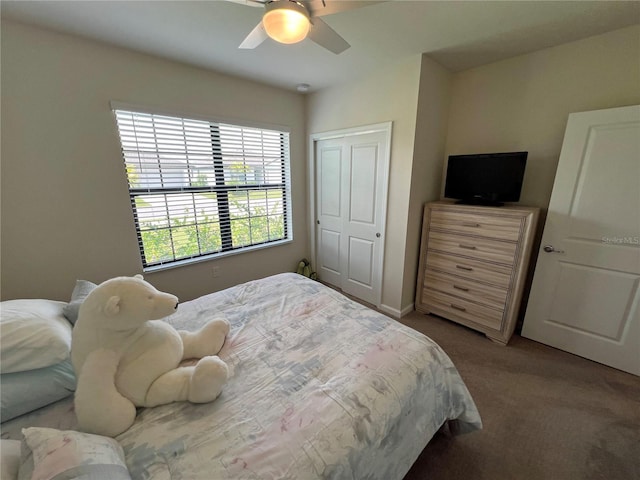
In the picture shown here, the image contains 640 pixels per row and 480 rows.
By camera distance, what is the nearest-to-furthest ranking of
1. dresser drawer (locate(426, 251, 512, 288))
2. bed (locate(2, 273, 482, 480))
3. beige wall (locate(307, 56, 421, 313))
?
bed (locate(2, 273, 482, 480)) → dresser drawer (locate(426, 251, 512, 288)) → beige wall (locate(307, 56, 421, 313))

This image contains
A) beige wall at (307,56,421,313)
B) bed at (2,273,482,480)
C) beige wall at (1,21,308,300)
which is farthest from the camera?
beige wall at (307,56,421,313)

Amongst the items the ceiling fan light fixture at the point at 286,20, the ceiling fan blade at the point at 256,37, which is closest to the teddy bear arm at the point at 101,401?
the ceiling fan light fixture at the point at 286,20

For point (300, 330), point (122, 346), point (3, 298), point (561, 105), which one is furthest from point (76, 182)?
point (561, 105)

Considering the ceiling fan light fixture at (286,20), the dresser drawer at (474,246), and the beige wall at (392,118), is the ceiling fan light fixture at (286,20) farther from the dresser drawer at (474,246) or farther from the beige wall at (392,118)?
the dresser drawer at (474,246)

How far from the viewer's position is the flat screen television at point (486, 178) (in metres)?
2.05

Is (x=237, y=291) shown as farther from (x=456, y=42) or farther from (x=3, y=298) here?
(x=456, y=42)

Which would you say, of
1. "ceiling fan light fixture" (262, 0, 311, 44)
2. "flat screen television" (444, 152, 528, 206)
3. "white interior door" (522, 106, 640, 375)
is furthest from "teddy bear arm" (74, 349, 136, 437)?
"white interior door" (522, 106, 640, 375)

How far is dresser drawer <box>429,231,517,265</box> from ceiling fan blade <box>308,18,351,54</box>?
5.97ft

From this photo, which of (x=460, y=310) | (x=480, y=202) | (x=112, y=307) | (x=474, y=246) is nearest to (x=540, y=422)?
(x=460, y=310)

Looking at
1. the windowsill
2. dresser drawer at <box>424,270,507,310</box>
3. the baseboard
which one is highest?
the windowsill

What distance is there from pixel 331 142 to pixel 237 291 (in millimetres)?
2032

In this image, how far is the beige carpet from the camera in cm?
126

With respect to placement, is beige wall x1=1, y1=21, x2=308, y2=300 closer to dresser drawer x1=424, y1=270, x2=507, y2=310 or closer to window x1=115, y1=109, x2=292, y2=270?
window x1=115, y1=109, x2=292, y2=270

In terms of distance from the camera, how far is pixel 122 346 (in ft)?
3.05
